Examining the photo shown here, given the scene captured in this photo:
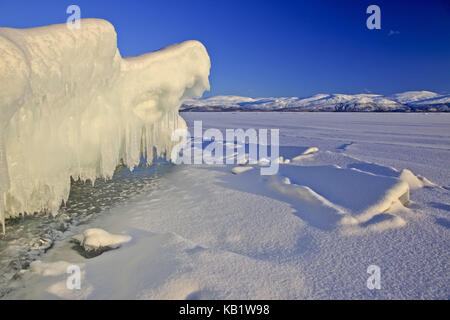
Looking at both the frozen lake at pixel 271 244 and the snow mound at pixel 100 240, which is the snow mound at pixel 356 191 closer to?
the frozen lake at pixel 271 244

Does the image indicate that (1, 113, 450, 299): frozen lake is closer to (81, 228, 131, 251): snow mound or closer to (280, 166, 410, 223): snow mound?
(280, 166, 410, 223): snow mound

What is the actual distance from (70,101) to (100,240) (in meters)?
2.19

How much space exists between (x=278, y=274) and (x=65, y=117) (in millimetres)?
3854

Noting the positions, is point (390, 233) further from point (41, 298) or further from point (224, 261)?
point (41, 298)

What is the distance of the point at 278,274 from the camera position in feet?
7.41

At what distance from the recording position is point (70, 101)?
12.8ft

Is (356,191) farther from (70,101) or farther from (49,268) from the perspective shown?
(70,101)

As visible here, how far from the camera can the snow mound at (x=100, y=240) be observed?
308cm

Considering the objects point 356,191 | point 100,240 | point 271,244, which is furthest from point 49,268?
point 356,191

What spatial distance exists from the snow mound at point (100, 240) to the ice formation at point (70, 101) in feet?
2.98

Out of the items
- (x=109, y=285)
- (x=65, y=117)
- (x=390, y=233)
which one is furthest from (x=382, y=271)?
(x=65, y=117)

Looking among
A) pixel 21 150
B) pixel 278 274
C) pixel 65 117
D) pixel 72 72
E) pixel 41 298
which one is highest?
pixel 72 72

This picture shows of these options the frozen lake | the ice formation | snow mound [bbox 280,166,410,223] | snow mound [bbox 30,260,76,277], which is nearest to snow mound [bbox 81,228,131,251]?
the frozen lake

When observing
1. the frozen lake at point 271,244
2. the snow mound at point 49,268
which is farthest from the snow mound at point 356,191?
the snow mound at point 49,268
